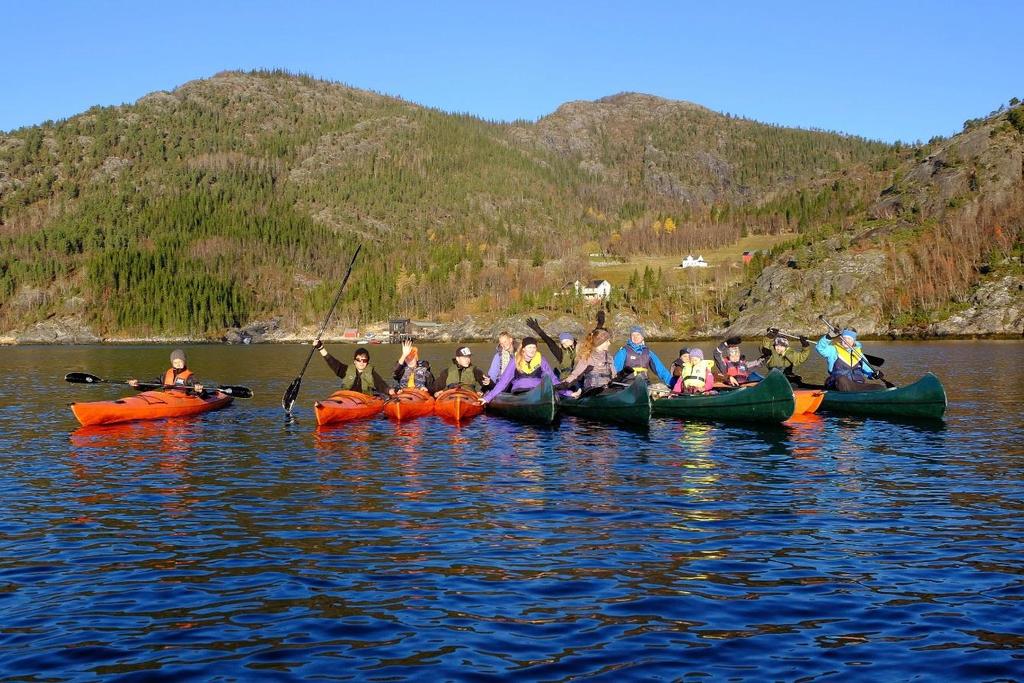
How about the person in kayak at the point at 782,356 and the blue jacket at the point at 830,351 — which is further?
the person in kayak at the point at 782,356

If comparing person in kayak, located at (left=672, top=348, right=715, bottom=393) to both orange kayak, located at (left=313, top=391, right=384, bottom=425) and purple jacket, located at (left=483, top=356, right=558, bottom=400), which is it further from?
orange kayak, located at (left=313, top=391, right=384, bottom=425)

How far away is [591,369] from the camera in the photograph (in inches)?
1227

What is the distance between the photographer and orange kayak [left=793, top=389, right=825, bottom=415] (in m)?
30.8

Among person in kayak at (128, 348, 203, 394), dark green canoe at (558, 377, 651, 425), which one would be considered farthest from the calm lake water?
person in kayak at (128, 348, 203, 394)

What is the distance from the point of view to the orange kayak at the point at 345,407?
3019 cm

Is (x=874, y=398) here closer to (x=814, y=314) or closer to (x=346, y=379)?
(x=346, y=379)

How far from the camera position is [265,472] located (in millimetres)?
21844

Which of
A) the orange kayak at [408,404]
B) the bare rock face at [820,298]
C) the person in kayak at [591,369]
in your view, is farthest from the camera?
the bare rock face at [820,298]

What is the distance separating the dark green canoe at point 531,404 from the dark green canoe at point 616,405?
1.44 m

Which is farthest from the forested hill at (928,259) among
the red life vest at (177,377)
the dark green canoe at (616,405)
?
the red life vest at (177,377)

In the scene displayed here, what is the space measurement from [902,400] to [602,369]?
9.89 metres

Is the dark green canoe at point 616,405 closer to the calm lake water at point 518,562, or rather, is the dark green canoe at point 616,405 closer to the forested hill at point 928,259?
the calm lake water at point 518,562

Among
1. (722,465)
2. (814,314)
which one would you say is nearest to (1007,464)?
(722,465)

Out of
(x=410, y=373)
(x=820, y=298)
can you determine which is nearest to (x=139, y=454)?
(x=410, y=373)
